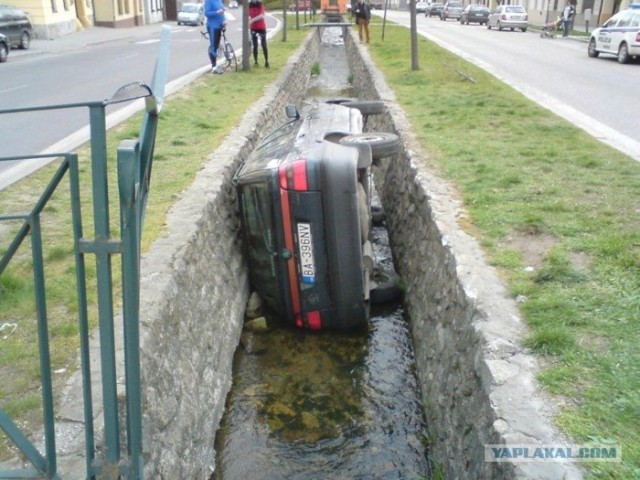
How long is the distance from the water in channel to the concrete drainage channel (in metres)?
0.14

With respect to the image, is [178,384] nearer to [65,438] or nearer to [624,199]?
[65,438]

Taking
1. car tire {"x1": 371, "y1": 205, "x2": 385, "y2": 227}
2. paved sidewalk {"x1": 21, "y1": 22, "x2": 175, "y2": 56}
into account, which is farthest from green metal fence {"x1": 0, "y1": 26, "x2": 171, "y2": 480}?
paved sidewalk {"x1": 21, "y1": 22, "x2": 175, "y2": 56}

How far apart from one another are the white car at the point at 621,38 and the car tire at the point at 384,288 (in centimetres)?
1664

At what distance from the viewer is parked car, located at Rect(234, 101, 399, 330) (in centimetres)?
538

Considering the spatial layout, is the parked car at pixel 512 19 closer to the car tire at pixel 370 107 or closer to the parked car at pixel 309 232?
the car tire at pixel 370 107

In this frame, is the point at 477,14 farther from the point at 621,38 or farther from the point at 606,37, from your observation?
the point at 621,38

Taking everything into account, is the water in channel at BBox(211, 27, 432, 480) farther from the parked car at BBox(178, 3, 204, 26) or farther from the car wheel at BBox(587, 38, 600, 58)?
the parked car at BBox(178, 3, 204, 26)

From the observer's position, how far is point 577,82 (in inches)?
592

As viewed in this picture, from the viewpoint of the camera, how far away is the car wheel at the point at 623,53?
20.0 meters

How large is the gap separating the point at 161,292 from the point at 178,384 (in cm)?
58

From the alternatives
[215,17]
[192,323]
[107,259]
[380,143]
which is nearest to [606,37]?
[215,17]

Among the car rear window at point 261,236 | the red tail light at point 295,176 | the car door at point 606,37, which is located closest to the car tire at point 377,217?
the car rear window at point 261,236

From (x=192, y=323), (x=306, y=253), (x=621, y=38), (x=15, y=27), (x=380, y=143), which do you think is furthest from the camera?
(x=15, y=27)

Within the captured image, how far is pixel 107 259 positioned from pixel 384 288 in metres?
4.30
